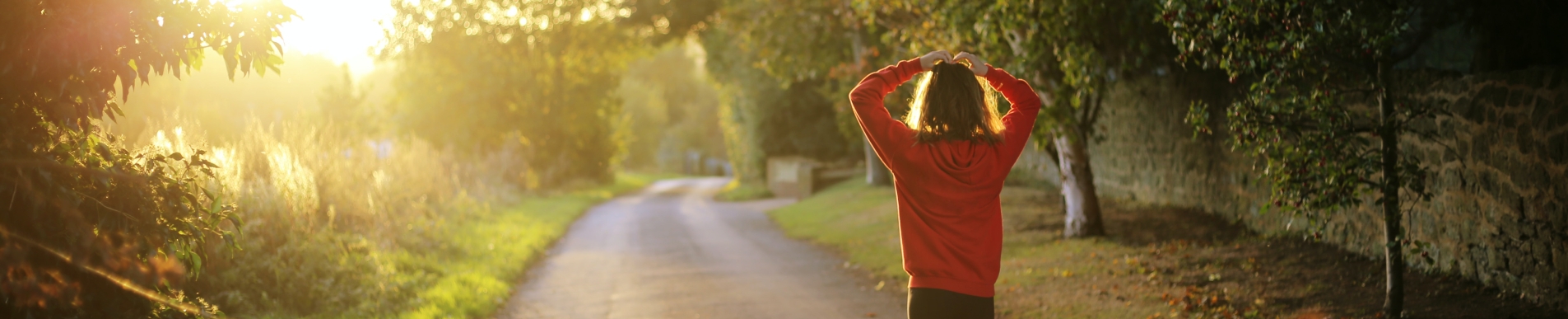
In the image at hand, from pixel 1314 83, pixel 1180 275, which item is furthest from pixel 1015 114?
pixel 1180 275

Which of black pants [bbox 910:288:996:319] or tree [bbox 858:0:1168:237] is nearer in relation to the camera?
black pants [bbox 910:288:996:319]

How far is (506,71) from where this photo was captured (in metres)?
31.2

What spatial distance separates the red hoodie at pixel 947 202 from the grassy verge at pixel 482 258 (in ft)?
17.7

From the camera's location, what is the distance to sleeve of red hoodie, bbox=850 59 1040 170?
355 centimetres

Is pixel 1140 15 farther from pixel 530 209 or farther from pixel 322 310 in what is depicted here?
pixel 530 209

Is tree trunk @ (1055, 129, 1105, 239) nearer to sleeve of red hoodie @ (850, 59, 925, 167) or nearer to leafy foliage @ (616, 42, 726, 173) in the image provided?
sleeve of red hoodie @ (850, 59, 925, 167)

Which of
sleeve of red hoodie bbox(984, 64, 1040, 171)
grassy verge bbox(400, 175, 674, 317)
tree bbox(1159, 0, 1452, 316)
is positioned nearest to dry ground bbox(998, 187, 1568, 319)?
tree bbox(1159, 0, 1452, 316)

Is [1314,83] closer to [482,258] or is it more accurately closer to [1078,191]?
[1078,191]

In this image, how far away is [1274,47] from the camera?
574cm

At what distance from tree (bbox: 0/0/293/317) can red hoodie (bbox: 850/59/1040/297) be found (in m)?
2.26

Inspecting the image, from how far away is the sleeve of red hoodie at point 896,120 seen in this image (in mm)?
3551

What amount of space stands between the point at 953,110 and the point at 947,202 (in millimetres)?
310

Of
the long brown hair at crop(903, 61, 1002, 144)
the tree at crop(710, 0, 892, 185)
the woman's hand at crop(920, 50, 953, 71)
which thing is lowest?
the long brown hair at crop(903, 61, 1002, 144)

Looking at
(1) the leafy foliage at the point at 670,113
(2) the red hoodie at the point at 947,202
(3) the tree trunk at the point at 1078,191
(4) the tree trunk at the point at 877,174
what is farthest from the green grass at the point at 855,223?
(1) the leafy foliage at the point at 670,113
